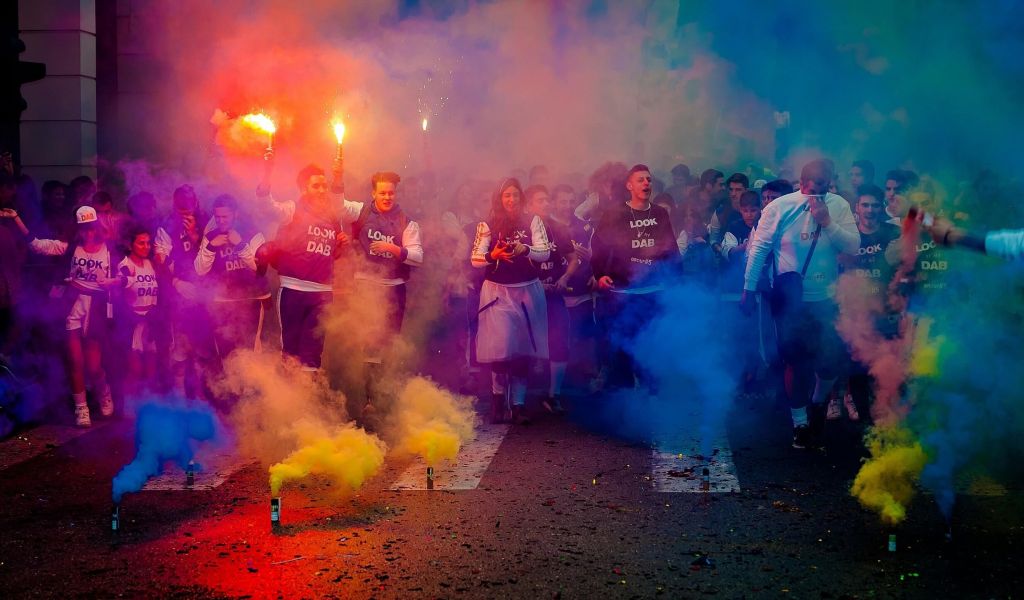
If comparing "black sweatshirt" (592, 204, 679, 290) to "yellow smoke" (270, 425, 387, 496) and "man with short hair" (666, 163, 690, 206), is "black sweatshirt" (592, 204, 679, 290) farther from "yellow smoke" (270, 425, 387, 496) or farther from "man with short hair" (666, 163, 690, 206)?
"yellow smoke" (270, 425, 387, 496)

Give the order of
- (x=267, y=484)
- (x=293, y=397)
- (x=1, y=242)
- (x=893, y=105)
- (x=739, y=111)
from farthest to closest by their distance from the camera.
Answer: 1. (x=739, y=111)
2. (x=893, y=105)
3. (x=1, y=242)
4. (x=293, y=397)
5. (x=267, y=484)

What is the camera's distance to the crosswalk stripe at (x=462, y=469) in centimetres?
591

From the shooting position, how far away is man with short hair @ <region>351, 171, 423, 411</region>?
7973mm

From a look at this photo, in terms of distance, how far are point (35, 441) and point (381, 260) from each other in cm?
287

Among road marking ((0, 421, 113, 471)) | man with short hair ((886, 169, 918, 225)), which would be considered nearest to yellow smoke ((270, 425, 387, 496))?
road marking ((0, 421, 113, 471))

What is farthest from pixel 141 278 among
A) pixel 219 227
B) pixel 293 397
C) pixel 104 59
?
pixel 104 59

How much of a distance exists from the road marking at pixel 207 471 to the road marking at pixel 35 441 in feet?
3.80

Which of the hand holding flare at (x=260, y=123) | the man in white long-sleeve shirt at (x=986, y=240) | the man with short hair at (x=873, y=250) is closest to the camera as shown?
the man in white long-sleeve shirt at (x=986, y=240)

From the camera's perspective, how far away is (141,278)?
8.18 m

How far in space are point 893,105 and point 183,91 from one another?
28.8 ft

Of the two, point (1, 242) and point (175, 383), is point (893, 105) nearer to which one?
point (175, 383)

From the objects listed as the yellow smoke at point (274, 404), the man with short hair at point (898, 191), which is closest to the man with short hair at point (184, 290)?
the yellow smoke at point (274, 404)

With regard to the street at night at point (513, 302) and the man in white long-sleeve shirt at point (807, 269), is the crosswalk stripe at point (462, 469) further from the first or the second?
the man in white long-sleeve shirt at point (807, 269)

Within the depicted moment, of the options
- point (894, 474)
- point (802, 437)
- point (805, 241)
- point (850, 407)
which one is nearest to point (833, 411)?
point (850, 407)
